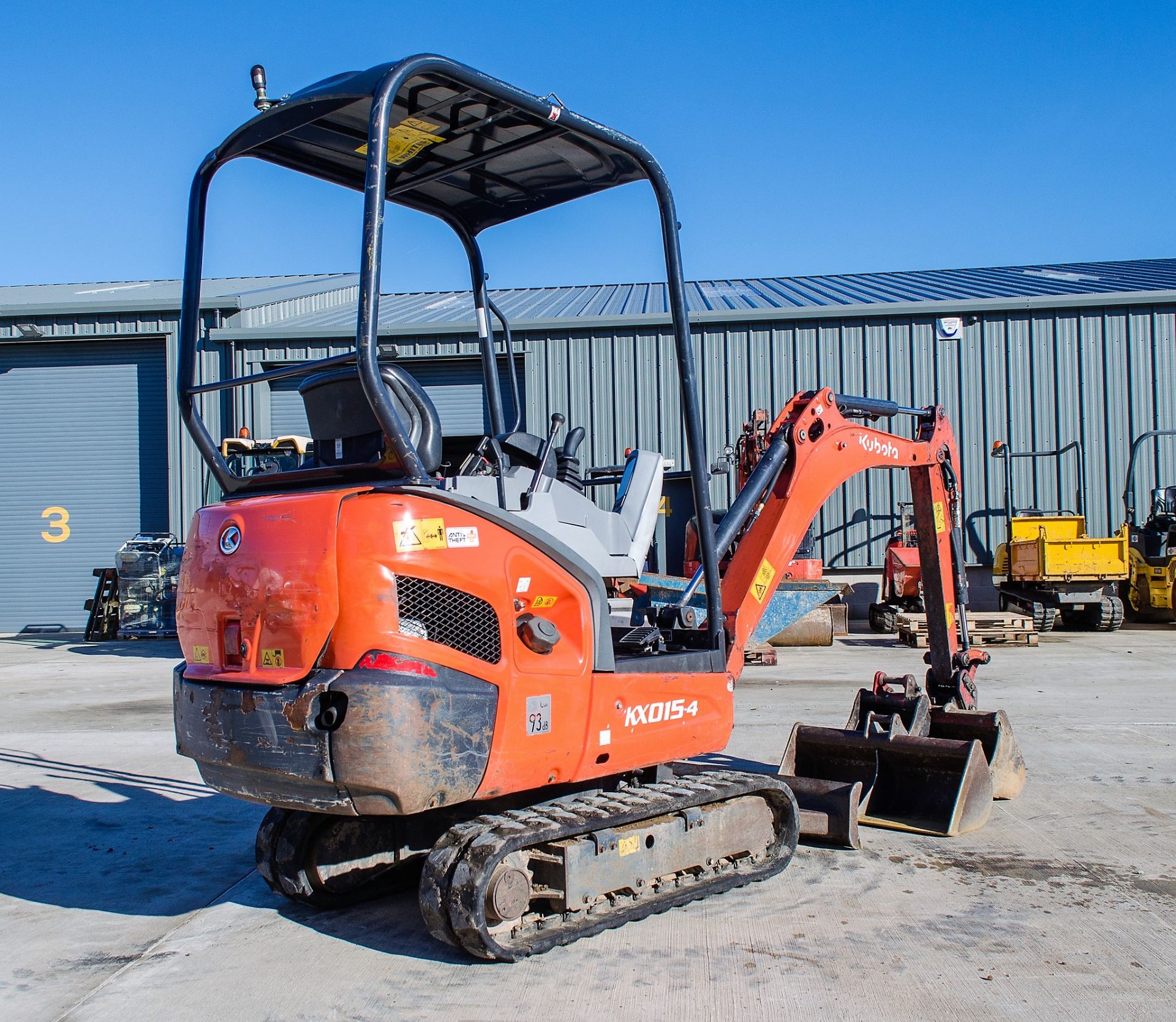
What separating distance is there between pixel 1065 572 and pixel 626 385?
325 inches

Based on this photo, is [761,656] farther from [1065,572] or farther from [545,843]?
[545,843]

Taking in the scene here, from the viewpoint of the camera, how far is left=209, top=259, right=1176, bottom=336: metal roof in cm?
1977

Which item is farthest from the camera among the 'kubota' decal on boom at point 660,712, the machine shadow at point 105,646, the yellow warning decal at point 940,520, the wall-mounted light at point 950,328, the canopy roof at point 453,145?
the wall-mounted light at point 950,328

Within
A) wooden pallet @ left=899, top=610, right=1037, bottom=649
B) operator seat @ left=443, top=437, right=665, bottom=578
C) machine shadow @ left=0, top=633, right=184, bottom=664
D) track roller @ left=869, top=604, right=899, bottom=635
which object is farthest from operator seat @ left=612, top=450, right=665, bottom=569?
track roller @ left=869, top=604, right=899, bottom=635

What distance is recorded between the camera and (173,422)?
20.1m

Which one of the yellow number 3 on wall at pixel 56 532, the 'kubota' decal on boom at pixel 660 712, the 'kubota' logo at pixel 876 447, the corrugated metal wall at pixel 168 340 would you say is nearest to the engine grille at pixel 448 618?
the 'kubota' decal on boom at pixel 660 712

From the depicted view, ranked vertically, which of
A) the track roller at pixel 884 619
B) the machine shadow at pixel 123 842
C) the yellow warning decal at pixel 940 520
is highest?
the yellow warning decal at pixel 940 520

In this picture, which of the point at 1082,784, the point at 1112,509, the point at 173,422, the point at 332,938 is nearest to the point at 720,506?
the point at 1112,509

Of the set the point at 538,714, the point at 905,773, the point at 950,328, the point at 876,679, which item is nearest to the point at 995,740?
the point at 905,773

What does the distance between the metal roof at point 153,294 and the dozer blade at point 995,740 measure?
49.4 feet

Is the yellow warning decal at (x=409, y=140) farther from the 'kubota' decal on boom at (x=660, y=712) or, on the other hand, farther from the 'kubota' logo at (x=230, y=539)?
the 'kubota' decal on boom at (x=660, y=712)

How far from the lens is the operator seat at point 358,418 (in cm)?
386

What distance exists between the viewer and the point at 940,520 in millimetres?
6922

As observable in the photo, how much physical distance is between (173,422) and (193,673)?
17.5 metres
